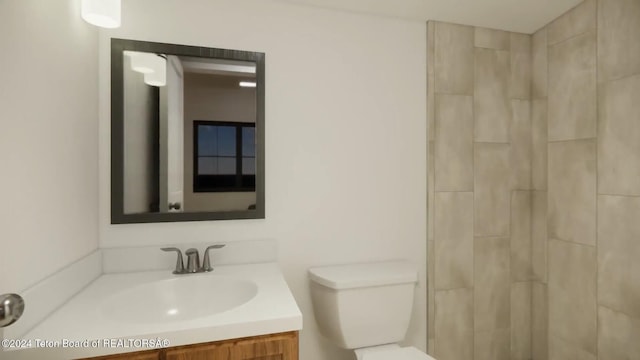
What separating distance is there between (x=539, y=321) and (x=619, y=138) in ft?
3.78

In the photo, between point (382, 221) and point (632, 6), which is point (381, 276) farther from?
point (632, 6)

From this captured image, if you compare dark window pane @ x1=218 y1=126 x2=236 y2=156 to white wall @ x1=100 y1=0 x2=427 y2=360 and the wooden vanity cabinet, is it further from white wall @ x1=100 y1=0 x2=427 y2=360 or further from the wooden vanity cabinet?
the wooden vanity cabinet

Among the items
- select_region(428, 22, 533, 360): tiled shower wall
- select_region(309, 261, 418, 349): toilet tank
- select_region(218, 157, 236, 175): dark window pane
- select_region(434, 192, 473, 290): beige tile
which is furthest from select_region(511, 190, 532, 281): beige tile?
select_region(218, 157, 236, 175): dark window pane

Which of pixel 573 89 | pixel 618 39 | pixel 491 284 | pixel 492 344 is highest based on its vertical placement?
pixel 618 39

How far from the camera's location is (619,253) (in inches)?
62.2

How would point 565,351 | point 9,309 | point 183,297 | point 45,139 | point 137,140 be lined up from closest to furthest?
point 9,309 → point 45,139 → point 183,297 → point 137,140 → point 565,351

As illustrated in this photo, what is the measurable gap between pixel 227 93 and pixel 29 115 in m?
0.80

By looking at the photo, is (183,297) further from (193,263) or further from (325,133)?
(325,133)

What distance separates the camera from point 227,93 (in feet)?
5.36

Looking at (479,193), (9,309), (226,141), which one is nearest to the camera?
(9,309)

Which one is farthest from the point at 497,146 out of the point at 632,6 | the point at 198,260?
the point at 198,260

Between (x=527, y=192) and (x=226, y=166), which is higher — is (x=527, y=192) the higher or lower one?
the lower one

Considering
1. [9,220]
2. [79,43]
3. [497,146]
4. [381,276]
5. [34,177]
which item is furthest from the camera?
[497,146]

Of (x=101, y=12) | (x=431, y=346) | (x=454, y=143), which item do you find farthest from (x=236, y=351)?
(x=454, y=143)
